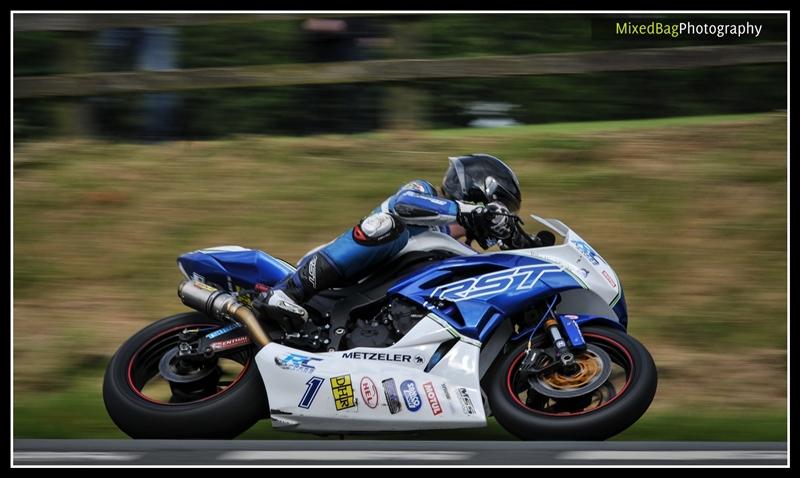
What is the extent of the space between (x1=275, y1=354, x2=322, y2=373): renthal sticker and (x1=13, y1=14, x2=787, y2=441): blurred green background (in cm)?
213

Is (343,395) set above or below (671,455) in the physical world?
above

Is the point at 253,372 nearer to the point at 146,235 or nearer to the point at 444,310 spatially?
the point at 444,310

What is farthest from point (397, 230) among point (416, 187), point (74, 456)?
point (74, 456)

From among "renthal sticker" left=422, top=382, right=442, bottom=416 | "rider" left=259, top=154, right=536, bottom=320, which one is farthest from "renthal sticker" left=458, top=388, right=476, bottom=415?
"rider" left=259, top=154, right=536, bottom=320

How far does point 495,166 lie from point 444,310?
32.4 inches

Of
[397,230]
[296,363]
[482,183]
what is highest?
[482,183]

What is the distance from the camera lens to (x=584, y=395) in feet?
18.6

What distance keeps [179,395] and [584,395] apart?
6.65ft

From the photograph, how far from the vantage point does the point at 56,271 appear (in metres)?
8.66

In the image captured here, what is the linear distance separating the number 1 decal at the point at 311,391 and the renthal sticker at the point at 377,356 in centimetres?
17

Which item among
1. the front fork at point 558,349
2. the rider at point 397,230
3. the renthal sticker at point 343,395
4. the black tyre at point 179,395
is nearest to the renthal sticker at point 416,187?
the rider at point 397,230

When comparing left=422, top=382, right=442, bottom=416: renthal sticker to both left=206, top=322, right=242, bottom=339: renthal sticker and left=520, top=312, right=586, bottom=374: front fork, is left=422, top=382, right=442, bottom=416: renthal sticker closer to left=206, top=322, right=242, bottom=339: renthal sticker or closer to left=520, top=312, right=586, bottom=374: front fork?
left=520, top=312, right=586, bottom=374: front fork

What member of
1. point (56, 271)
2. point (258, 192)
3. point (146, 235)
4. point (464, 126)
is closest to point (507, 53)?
point (464, 126)

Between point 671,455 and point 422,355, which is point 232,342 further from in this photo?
point 671,455
